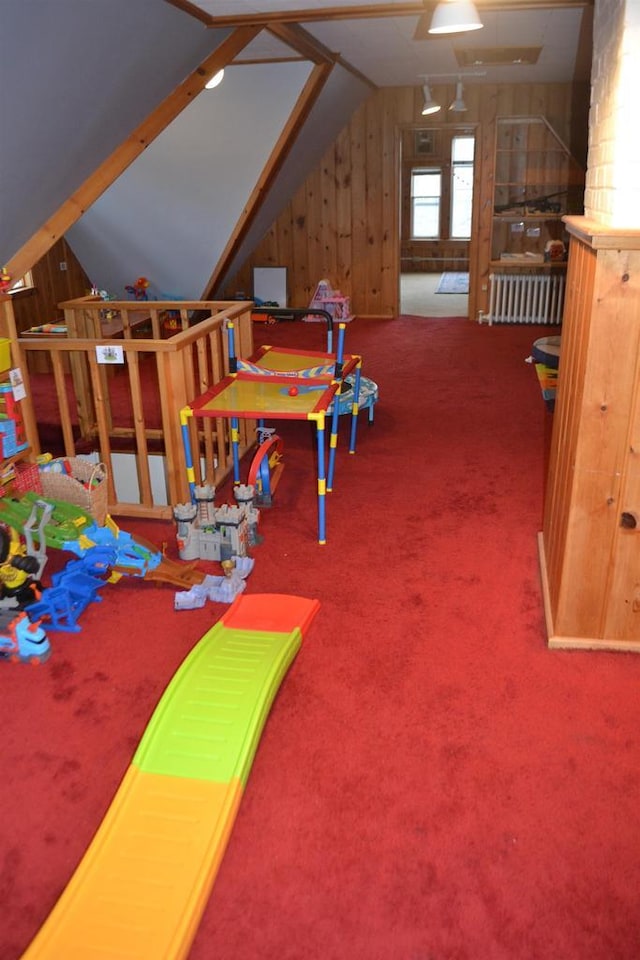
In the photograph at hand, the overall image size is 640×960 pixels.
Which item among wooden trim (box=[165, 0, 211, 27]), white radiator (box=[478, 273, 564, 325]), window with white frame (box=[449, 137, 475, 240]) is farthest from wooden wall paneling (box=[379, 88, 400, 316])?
wooden trim (box=[165, 0, 211, 27])

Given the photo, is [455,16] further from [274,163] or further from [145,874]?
[274,163]

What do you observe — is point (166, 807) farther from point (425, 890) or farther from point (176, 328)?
point (176, 328)

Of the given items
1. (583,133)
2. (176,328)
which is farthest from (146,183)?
(583,133)

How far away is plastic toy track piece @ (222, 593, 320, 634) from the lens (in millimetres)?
2926

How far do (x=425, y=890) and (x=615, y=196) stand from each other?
6.93 feet

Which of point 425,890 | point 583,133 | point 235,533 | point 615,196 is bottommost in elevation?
point 425,890

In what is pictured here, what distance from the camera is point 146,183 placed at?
6902 millimetres

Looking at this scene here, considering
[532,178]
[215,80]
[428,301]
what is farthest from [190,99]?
[428,301]

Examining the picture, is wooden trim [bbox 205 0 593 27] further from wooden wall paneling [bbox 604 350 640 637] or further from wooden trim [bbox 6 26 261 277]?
wooden wall paneling [bbox 604 350 640 637]

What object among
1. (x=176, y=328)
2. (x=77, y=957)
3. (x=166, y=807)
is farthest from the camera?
(x=176, y=328)

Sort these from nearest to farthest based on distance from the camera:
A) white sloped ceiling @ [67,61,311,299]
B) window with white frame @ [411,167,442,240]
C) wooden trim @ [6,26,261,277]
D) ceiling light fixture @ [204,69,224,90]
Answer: wooden trim @ [6,26,261,277], ceiling light fixture @ [204,69,224,90], white sloped ceiling @ [67,61,311,299], window with white frame @ [411,167,442,240]

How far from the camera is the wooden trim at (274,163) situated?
609 cm

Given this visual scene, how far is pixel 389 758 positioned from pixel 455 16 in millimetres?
3058

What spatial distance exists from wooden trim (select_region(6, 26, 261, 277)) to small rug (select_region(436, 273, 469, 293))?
23.7 feet
